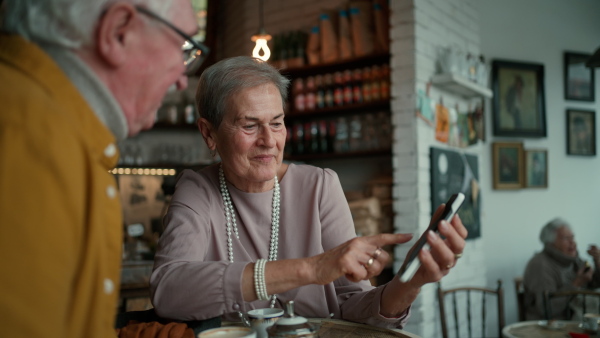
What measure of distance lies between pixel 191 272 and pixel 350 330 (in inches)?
21.4

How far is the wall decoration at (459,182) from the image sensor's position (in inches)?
171

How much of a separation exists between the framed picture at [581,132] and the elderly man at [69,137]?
605cm

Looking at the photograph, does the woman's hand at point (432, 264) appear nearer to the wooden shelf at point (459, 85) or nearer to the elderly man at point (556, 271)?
the wooden shelf at point (459, 85)

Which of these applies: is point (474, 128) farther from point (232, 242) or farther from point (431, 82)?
Result: point (232, 242)

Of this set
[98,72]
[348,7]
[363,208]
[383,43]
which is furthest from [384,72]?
[98,72]

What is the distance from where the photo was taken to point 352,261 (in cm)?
137

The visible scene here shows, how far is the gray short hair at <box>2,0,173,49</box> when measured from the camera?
33.4 inches

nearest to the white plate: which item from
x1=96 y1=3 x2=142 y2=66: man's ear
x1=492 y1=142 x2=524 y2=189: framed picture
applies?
x1=492 y1=142 x2=524 y2=189: framed picture

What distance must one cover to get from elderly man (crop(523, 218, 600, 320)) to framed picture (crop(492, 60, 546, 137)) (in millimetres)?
1273

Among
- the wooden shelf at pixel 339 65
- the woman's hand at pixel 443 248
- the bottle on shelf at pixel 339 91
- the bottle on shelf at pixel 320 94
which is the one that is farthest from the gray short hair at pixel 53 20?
the bottle on shelf at pixel 320 94

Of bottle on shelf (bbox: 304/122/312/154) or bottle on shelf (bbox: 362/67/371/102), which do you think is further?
bottle on shelf (bbox: 304/122/312/154)

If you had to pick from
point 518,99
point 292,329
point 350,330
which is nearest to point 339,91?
point 518,99

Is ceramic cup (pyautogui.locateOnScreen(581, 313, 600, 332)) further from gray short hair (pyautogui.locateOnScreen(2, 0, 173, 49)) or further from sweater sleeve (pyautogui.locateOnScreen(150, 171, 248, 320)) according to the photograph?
gray short hair (pyautogui.locateOnScreen(2, 0, 173, 49))

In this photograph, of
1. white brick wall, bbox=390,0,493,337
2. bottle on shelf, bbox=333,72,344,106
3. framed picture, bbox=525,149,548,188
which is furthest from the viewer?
framed picture, bbox=525,149,548,188
